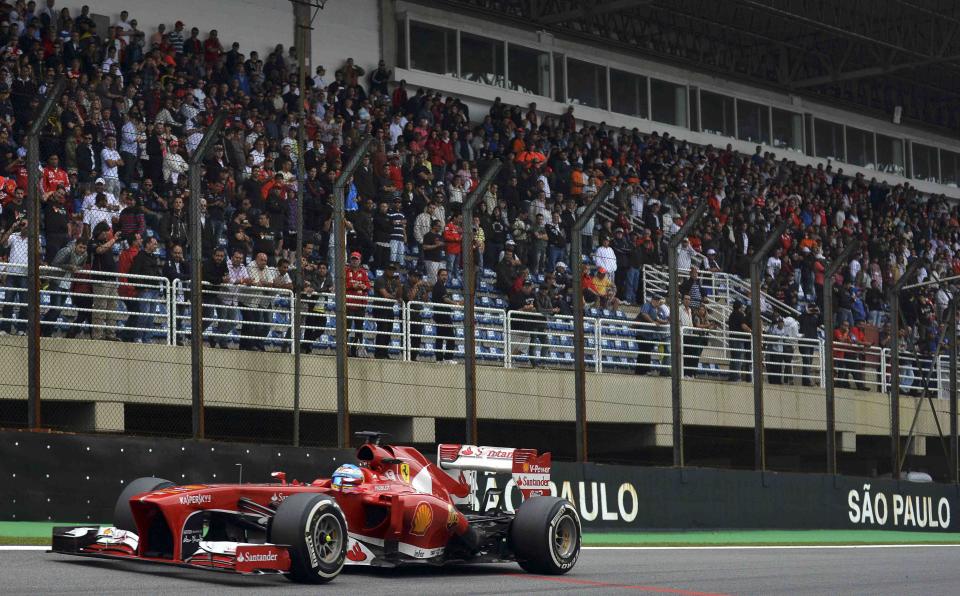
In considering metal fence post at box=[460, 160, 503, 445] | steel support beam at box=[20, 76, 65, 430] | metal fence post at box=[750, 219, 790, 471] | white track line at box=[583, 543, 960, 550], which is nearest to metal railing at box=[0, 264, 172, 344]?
steel support beam at box=[20, 76, 65, 430]

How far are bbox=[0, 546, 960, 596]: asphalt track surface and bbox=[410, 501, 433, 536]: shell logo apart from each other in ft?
1.12

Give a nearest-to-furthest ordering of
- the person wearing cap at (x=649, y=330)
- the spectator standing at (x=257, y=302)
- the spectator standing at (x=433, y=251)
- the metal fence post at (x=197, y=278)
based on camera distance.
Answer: the metal fence post at (x=197, y=278) → the spectator standing at (x=257, y=302) → the spectator standing at (x=433, y=251) → the person wearing cap at (x=649, y=330)

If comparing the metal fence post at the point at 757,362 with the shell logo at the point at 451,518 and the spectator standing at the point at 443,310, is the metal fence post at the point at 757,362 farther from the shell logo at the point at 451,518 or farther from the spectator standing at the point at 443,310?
the shell logo at the point at 451,518

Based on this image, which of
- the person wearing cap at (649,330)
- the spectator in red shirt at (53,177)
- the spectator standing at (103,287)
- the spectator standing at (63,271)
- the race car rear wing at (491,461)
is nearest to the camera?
the race car rear wing at (491,461)

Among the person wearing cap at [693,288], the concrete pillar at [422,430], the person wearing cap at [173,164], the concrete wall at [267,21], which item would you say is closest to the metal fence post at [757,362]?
the person wearing cap at [693,288]

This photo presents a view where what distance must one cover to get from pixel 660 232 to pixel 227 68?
289 inches

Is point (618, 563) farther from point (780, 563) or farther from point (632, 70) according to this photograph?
point (632, 70)

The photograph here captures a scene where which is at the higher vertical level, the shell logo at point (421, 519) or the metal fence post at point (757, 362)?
the metal fence post at point (757, 362)

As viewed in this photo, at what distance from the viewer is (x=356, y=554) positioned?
10.8 meters

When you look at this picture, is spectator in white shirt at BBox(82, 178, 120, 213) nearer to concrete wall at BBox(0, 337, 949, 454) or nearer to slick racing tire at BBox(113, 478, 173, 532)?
concrete wall at BBox(0, 337, 949, 454)

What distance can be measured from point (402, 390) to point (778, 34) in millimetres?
22822

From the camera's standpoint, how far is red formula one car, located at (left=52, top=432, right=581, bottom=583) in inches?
384

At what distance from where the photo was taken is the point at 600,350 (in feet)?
72.9

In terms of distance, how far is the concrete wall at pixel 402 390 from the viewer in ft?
54.1
